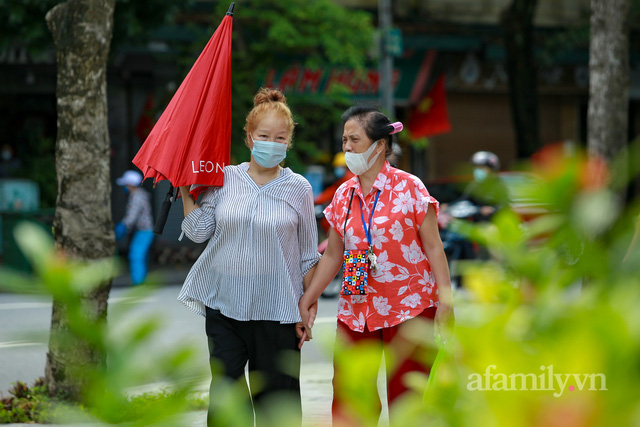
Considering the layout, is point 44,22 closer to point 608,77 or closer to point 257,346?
point 608,77

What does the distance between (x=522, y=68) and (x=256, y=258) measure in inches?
606

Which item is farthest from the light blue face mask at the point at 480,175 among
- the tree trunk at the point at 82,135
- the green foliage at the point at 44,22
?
the green foliage at the point at 44,22

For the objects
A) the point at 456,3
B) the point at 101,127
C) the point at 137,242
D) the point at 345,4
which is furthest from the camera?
the point at 456,3

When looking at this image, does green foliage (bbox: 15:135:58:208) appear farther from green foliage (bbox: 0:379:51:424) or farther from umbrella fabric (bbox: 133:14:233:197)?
umbrella fabric (bbox: 133:14:233:197)

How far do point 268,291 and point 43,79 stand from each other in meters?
15.0

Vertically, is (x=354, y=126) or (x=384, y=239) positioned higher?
(x=354, y=126)

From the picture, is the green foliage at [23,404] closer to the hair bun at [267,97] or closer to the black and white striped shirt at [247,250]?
the black and white striped shirt at [247,250]

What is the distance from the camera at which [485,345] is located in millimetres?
985

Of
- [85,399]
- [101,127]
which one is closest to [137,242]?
[101,127]

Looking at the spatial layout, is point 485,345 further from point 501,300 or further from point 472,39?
point 472,39

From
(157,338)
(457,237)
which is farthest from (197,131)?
(457,237)

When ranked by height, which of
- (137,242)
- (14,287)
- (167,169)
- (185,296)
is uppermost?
(14,287)

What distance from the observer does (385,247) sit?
3941 millimetres

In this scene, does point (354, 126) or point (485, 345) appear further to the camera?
point (354, 126)
